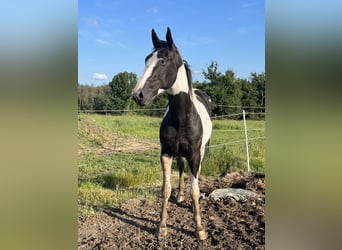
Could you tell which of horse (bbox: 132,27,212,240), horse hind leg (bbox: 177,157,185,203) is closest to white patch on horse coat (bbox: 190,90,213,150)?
horse (bbox: 132,27,212,240)

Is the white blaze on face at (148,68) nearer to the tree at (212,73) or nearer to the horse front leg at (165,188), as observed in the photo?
the tree at (212,73)

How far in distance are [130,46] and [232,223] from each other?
187 cm

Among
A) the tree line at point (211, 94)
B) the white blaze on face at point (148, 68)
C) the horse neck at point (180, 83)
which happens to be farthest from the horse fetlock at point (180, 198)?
the white blaze on face at point (148, 68)

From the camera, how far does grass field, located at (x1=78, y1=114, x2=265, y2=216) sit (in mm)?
2625

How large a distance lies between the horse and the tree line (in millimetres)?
121

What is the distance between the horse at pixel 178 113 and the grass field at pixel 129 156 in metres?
0.31

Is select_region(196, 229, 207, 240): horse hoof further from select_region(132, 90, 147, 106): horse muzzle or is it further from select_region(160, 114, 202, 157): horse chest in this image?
select_region(132, 90, 147, 106): horse muzzle

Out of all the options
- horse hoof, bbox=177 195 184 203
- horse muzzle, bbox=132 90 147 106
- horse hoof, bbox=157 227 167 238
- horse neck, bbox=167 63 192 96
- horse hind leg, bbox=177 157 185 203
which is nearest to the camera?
horse muzzle, bbox=132 90 147 106

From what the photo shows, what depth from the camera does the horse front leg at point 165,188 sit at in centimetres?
243

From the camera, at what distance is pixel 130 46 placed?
2455 mm

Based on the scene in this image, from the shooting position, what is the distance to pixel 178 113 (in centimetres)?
235
